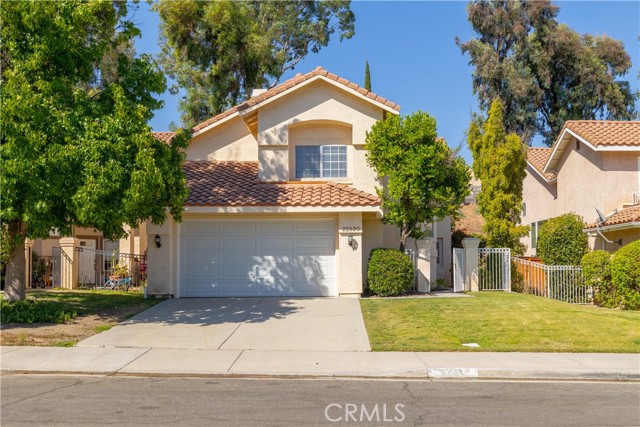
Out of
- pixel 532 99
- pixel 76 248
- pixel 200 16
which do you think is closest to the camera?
pixel 76 248

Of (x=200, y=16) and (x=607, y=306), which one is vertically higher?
(x=200, y=16)

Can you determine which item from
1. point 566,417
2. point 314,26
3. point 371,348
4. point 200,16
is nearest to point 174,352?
point 371,348

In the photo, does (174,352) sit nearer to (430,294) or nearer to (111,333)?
(111,333)

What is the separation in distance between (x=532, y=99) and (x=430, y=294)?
2715cm

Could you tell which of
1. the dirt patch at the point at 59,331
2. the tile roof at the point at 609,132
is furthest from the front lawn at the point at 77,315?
the tile roof at the point at 609,132

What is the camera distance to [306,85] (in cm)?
1989

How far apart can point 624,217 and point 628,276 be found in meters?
3.58

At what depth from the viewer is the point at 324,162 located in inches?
805

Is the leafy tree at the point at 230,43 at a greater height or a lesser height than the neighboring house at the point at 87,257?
greater

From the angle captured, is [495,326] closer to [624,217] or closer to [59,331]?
[59,331]

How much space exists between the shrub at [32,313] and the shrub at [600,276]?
14969 millimetres

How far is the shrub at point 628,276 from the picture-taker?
1830cm

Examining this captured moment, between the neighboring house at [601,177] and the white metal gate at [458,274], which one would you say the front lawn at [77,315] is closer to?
the white metal gate at [458,274]

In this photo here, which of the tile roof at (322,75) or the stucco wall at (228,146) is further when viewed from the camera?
the stucco wall at (228,146)
